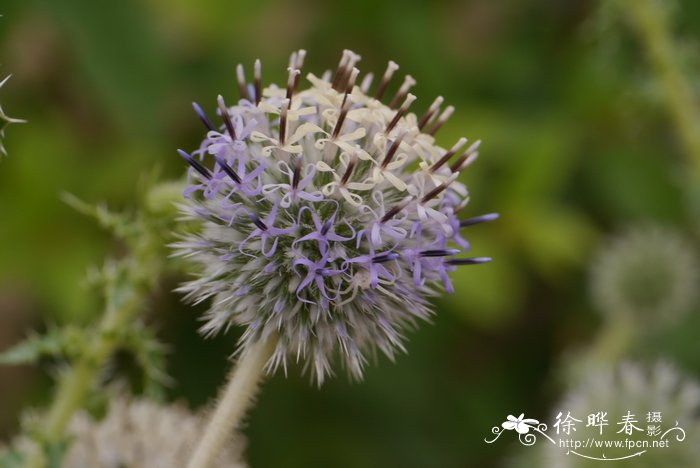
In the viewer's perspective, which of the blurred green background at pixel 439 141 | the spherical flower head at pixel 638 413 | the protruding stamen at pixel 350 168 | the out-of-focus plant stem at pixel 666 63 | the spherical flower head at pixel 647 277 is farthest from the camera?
the spherical flower head at pixel 647 277

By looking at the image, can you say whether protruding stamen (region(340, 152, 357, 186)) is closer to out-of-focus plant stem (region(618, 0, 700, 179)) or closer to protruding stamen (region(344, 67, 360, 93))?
protruding stamen (region(344, 67, 360, 93))

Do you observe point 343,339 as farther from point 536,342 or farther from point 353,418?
point 536,342

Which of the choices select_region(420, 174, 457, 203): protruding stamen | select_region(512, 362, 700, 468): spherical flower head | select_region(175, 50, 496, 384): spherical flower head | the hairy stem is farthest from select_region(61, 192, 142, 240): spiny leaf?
select_region(512, 362, 700, 468): spherical flower head

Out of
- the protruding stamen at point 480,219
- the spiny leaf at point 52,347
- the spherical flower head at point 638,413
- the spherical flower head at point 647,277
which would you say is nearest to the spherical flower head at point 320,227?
the protruding stamen at point 480,219

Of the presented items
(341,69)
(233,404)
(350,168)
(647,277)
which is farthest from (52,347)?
(647,277)

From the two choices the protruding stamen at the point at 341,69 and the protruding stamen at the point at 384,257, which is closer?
the protruding stamen at the point at 384,257

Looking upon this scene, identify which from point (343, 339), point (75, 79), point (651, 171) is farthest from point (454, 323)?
point (343, 339)

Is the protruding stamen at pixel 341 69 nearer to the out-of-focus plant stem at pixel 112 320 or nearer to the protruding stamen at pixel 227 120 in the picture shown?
the protruding stamen at pixel 227 120
